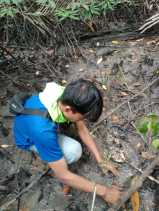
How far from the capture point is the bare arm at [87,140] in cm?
322

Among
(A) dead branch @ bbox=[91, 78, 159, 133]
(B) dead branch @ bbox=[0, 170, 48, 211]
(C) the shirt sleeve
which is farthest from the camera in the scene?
(A) dead branch @ bbox=[91, 78, 159, 133]

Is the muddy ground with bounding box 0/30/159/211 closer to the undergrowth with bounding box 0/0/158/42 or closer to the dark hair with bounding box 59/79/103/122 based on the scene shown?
the undergrowth with bounding box 0/0/158/42

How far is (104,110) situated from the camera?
387 centimetres

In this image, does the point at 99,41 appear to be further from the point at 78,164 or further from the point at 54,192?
the point at 54,192

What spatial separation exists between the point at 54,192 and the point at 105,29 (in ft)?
7.76

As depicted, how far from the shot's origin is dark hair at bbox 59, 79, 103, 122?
2596mm

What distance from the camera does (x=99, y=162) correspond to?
3227mm

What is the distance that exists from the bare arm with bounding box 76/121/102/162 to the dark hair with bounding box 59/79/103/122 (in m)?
0.58

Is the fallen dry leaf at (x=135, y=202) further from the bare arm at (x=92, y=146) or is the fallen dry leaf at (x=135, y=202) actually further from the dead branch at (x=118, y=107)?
the dead branch at (x=118, y=107)

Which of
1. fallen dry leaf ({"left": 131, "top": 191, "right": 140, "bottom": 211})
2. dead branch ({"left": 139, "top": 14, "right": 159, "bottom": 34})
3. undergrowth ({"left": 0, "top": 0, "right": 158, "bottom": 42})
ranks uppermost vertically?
undergrowth ({"left": 0, "top": 0, "right": 158, "bottom": 42})

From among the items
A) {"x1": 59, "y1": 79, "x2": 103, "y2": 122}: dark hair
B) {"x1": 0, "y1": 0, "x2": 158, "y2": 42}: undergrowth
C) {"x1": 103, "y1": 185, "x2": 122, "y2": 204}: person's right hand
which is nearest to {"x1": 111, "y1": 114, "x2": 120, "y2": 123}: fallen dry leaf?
{"x1": 103, "y1": 185, "x2": 122, "y2": 204}: person's right hand

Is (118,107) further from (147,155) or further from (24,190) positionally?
(24,190)

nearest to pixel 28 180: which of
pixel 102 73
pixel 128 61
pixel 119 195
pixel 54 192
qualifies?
pixel 54 192

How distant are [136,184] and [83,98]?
0.73m
